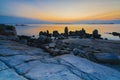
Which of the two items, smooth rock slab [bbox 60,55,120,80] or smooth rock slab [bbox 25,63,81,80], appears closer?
smooth rock slab [bbox 25,63,81,80]

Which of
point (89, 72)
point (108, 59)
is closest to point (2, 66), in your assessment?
point (89, 72)

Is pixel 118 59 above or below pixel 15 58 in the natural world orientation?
below

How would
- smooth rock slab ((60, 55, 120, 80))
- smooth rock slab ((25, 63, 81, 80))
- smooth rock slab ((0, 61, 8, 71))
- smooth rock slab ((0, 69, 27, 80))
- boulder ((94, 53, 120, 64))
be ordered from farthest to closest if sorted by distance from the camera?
1. boulder ((94, 53, 120, 64))
2. smooth rock slab ((0, 61, 8, 71))
3. smooth rock slab ((60, 55, 120, 80))
4. smooth rock slab ((25, 63, 81, 80))
5. smooth rock slab ((0, 69, 27, 80))

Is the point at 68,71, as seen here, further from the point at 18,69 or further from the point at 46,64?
the point at 18,69

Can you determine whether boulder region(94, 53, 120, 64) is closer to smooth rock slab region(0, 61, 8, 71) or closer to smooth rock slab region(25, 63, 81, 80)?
smooth rock slab region(25, 63, 81, 80)

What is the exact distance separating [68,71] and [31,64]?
5.46 feet

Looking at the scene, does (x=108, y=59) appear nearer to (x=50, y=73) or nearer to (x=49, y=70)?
(x=49, y=70)

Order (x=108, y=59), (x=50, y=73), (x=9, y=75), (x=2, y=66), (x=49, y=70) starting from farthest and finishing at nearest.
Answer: (x=108, y=59) → (x=2, y=66) → (x=49, y=70) → (x=50, y=73) → (x=9, y=75)

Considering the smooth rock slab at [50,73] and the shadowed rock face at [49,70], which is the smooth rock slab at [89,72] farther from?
the smooth rock slab at [50,73]

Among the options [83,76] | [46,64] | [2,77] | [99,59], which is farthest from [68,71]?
[99,59]

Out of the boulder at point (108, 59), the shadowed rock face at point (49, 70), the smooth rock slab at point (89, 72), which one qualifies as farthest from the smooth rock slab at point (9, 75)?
the boulder at point (108, 59)

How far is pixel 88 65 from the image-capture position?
23.5 feet

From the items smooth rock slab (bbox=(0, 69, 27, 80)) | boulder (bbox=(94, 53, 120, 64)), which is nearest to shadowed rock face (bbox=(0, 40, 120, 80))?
smooth rock slab (bbox=(0, 69, 27, 80))

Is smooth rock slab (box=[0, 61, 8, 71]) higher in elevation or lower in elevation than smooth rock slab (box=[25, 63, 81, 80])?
higher
